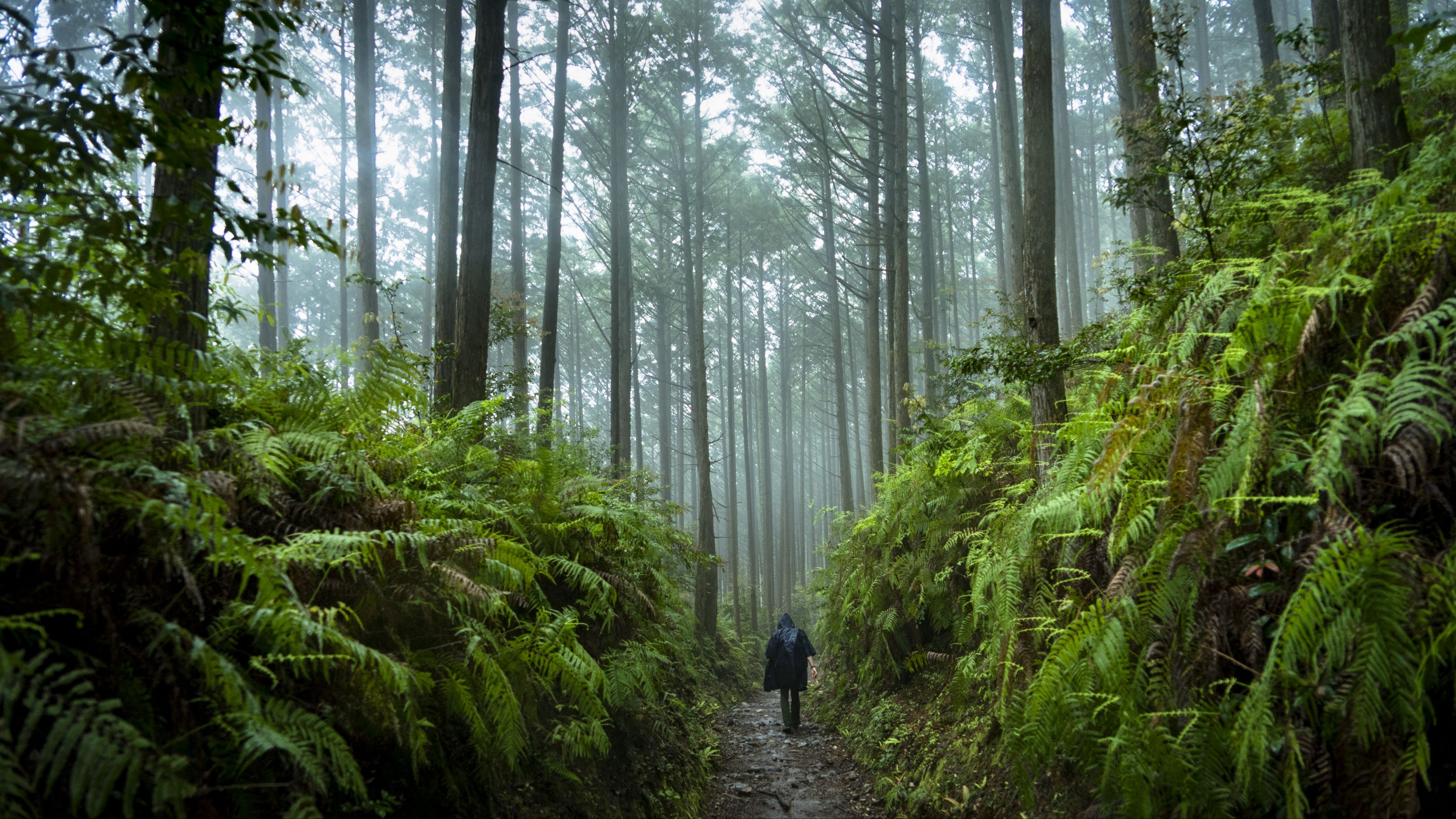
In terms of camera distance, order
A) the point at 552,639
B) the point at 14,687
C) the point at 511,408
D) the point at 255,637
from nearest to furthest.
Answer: the point at 14,687 < the point at 255,637 < the point at 552,639 < the point at 511,408

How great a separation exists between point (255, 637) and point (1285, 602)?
4164 millimetres

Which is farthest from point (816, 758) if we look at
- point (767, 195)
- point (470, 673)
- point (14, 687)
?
point (767, 195)

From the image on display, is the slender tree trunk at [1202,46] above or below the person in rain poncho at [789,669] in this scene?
→ above

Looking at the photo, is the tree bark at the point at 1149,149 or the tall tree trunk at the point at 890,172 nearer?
the tree bark at the point at 1149,149

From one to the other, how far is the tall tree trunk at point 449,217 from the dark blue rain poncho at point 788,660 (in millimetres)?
5951

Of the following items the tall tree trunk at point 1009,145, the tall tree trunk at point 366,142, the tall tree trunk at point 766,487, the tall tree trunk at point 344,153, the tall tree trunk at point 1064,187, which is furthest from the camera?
the tall tree trunk at point 766,487

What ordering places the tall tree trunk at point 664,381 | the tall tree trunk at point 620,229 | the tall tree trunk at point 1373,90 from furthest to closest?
the tall tree trunk at point 664,381 < the tall tree trunk at point 620,229 < the tall tree trunk at point 1373,90

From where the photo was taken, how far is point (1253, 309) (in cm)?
349

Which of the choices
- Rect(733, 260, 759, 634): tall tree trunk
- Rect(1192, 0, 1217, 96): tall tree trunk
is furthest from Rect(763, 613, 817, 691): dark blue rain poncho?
Rect(1192, 0, 1217, 96): tall tree trunk

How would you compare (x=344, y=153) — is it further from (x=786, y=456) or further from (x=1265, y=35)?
(x=1265, y=35)

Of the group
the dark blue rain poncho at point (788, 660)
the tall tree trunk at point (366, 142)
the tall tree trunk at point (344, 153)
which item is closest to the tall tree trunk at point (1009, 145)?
the dark blue rain poncho at point (788, 660)

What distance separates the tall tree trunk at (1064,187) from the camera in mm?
20672

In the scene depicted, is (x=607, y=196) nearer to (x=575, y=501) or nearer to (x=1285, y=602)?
(x=575, y=501)

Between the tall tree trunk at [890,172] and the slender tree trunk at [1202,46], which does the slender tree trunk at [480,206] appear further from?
the slender tree trunk at [1202,46]
